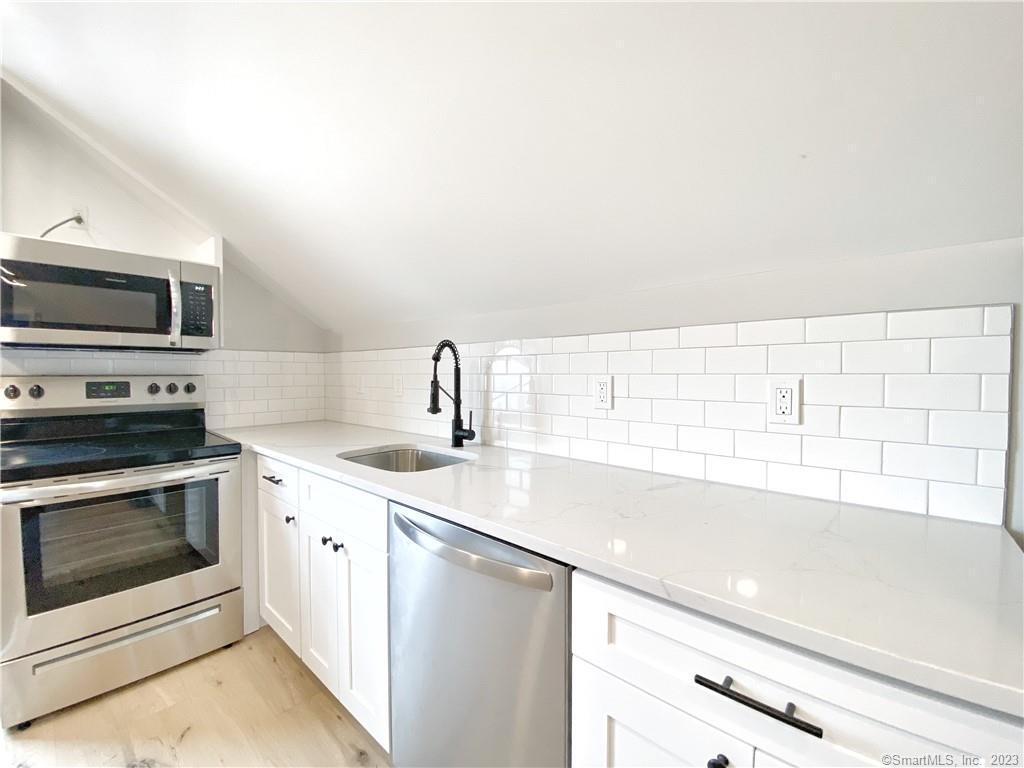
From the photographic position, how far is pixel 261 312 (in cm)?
253

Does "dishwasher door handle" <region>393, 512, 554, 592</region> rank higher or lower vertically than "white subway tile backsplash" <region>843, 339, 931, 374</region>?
lower

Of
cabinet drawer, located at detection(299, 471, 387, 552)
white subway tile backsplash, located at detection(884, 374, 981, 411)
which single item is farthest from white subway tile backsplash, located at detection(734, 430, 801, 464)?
cabinet drawer, located at detection(299, 471, 387, 552)

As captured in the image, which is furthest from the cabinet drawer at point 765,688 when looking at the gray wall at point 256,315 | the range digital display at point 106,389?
the gray wall at point 256,315

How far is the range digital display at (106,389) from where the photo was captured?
1899 millimetres

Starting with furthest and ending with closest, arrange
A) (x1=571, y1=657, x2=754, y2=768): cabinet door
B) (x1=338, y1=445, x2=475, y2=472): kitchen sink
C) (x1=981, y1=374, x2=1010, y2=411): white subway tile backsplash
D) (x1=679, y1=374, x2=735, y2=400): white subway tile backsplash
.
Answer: (x1=338, y1=445, x2=475, y2=472): kitchen sink → (x1=679, y1=374, x2=735, y2=400): white subway tile backsplash → (x1=981, y1=374, x2=1010, y2=411): white subway tile backsplash → (x1=571, y1=657, x2=754, y2=768): cabinet door

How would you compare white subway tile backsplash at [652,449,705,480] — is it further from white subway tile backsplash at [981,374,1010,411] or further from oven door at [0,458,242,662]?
oven door at [0,458,242,662]

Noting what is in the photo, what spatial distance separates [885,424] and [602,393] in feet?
2.45

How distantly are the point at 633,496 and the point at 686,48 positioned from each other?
980 millimetres

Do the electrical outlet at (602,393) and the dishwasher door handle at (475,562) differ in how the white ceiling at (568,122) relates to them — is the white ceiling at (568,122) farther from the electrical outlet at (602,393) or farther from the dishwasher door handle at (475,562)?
the dishwasher door handle at (475,562)

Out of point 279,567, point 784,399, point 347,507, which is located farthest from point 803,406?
point 279,567

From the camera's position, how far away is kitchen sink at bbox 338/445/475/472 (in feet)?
5.88

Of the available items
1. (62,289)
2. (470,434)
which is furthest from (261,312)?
(470,434)

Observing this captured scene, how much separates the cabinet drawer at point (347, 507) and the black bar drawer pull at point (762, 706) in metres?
0.89

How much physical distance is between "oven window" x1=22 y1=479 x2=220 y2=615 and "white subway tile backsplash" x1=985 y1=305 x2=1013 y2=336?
2.49m
